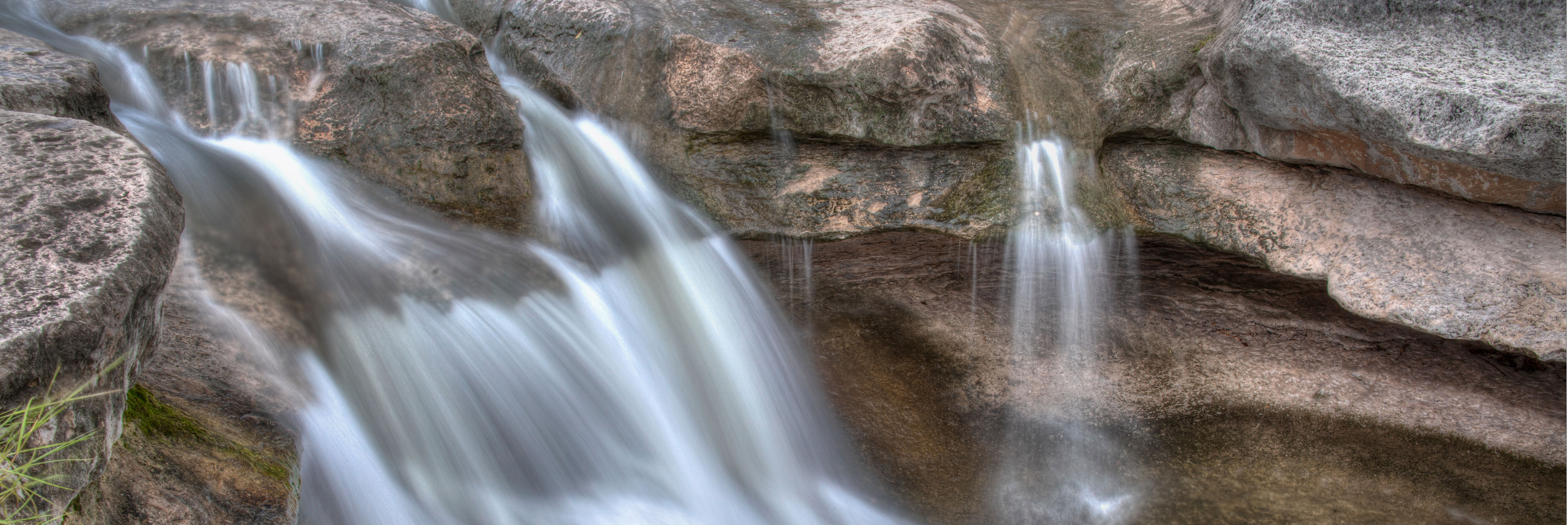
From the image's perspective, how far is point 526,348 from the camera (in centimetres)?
347

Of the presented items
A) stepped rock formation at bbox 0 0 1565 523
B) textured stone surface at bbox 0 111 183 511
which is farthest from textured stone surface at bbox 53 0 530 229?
textured stone surface at bbox 0 111 183 511

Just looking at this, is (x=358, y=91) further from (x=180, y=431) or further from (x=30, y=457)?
(x=30, y=457)

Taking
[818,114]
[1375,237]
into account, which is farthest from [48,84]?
[1375,237]

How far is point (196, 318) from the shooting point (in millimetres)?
2838

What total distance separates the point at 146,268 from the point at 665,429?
2.08 metres

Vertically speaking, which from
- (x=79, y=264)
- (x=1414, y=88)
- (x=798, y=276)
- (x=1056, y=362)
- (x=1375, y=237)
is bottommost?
(x=1056, y=362)

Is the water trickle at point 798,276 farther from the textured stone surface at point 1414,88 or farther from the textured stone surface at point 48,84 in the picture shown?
the textured stone surface at point 48,84

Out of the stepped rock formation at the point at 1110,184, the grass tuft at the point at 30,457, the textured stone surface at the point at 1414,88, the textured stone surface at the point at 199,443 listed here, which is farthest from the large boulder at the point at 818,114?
the grass tuft at the point at 30,457

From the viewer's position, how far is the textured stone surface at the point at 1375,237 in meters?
3.30

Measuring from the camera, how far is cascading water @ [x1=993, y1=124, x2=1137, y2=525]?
12.6 feet

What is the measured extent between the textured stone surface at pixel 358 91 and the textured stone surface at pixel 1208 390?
4.57 feet

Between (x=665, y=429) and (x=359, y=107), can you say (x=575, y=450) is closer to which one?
(x=665, y=429)

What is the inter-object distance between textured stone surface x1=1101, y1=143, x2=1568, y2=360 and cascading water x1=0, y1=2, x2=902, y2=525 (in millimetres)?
2070

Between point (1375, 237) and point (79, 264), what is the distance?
15.0 ft
